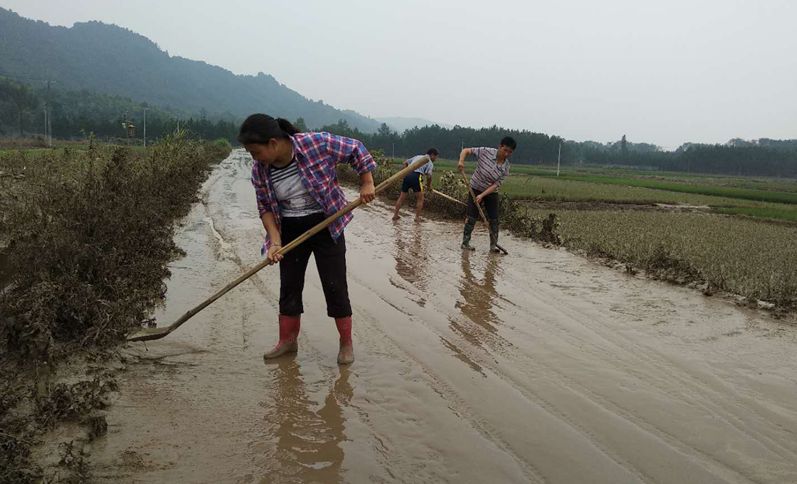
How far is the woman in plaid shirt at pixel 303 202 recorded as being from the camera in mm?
3369

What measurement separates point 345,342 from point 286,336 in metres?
0.42

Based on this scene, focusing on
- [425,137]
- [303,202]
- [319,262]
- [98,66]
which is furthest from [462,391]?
[98,66]

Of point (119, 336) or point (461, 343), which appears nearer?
point (119, 336)

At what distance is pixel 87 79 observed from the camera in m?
146

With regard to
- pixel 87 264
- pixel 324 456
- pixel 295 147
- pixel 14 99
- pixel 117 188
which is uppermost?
pixel 14 99

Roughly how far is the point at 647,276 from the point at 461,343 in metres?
3.62

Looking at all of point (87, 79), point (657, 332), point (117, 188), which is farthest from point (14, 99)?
point (87, 79)

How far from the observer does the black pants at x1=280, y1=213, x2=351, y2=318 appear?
11.7 feet

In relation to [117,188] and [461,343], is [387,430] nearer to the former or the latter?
[461,343]

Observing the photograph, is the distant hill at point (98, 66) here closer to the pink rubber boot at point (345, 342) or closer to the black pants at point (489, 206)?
the black pants at point (489, 206)

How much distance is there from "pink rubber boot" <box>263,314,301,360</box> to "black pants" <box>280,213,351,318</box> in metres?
0.10

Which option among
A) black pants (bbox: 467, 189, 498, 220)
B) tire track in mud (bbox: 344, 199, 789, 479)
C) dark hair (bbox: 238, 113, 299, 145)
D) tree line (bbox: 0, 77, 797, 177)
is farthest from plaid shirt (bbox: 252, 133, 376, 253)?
tree line (bbox: 0, 77, 797, 177)

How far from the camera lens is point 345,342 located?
3.73 meters

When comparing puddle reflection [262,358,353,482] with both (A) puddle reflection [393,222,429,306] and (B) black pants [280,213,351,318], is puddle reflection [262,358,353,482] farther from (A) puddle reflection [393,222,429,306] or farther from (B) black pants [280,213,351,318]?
(A) puddle reflection [393,222,429,306]
